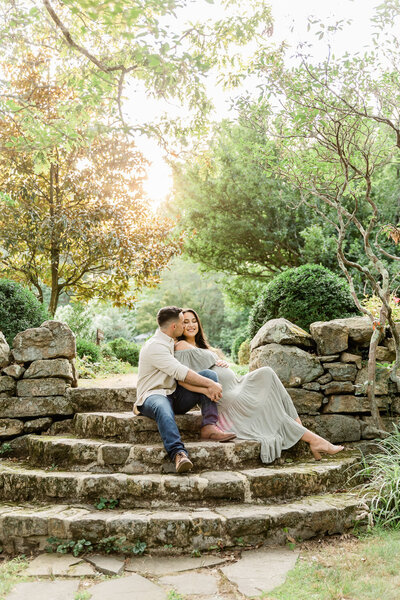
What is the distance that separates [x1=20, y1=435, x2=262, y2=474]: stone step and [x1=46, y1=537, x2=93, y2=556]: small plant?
72 cm

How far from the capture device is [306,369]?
468 centimetres

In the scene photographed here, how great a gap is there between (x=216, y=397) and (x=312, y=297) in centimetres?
188

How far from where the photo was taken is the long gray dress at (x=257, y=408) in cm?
402

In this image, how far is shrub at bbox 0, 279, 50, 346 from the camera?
5.03m

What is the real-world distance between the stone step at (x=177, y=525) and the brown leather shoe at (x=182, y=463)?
0.95 ft

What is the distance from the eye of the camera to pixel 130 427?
406 centimetres

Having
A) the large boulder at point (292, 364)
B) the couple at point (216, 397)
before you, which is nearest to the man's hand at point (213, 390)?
the couple at point (216, 397)

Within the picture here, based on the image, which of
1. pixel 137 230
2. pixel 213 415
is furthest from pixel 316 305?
pixel 137 230

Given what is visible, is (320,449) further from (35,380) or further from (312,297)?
(35,380)

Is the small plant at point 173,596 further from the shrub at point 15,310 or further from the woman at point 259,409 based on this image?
the shrub at point 15,310

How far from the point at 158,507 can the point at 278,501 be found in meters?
0.89

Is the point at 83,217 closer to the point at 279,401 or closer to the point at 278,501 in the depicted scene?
the point at 279,401

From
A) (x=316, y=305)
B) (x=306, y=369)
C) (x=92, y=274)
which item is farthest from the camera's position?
(x=92, y=274)

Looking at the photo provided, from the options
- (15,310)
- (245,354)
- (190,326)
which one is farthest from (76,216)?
(245,354)
